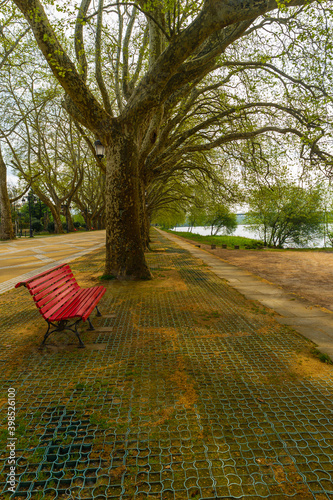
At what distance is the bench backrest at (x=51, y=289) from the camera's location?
3500mm

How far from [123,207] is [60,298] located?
11.7 ft

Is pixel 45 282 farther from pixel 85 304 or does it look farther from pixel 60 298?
pixel 85 304

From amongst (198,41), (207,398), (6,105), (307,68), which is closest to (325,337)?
(207,398)

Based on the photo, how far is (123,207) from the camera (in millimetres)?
7180

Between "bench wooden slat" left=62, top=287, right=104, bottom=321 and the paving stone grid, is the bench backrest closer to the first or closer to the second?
"bench wooden slat" left=62, top=287, right=104, bottom=321

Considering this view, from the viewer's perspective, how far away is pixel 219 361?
3334 millimetres

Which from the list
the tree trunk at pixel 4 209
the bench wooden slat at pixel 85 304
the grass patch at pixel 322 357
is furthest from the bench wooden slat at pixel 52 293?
the tree trunk at pixel 4 209

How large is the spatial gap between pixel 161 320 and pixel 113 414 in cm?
233

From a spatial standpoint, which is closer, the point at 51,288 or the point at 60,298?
the point at 51,288

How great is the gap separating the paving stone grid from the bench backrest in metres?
0.61

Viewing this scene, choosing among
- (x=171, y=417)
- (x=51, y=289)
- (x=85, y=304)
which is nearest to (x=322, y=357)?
(x=171, y=417)

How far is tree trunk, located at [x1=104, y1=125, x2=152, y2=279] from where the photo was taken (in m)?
7.06

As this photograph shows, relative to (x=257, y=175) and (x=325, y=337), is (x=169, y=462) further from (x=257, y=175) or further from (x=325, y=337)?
(x=257, y=175)

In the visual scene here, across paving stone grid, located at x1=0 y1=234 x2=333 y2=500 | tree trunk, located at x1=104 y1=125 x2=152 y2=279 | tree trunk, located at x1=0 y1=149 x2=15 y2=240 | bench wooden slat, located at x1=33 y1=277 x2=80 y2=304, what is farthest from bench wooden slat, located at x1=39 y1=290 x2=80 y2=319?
tree trunk, located at x1=0 y1=149 x2=15 y2=240
